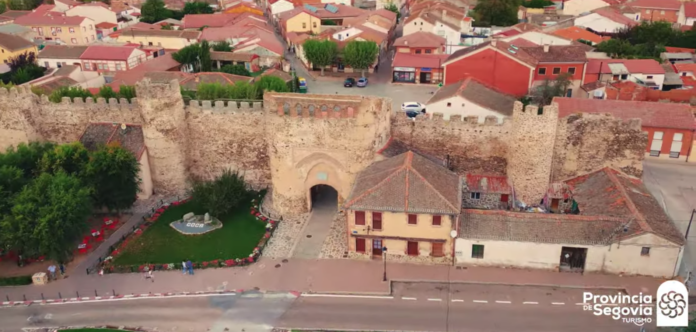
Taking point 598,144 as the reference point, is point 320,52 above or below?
below

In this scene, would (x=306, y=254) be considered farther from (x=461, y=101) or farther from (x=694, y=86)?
(x=694, y=86)

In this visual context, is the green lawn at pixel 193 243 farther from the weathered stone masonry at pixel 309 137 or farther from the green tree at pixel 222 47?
the green tree at pixel 222 47

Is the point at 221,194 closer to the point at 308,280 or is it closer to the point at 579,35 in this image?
the point at 308,280

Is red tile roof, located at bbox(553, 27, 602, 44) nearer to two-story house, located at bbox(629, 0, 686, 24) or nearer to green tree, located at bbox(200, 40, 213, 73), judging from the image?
two-story house, located at bbox(629, 0, 686, 24)

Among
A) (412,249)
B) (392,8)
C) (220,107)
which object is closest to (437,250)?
(412,249)

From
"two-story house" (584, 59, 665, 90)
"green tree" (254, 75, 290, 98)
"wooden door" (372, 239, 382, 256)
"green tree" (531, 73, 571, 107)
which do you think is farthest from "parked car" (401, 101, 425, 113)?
"wooden door" (372, 239, 382, 256)

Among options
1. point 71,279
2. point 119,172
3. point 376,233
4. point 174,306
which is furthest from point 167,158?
point 376,233
